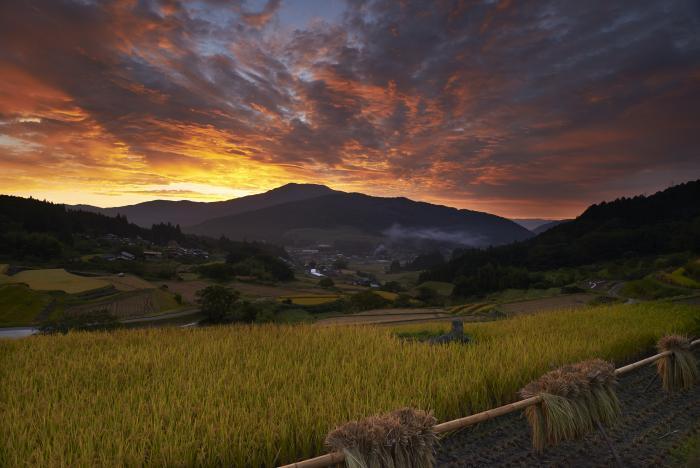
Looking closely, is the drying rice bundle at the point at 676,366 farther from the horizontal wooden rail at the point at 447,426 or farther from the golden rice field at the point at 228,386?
the horizontal wooden rail at the point at 447,426

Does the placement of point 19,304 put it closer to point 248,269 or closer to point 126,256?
point 126,256

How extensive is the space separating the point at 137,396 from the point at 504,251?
10669 centimetres

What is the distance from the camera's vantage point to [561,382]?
477 centimetres

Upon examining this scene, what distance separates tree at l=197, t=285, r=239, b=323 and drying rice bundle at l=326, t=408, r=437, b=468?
39.3m

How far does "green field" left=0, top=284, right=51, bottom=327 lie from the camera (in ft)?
109

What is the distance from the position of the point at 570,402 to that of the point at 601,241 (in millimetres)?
93326

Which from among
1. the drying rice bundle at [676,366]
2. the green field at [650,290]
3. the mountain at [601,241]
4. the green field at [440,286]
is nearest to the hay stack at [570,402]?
the drying rice bundle at [676,366]

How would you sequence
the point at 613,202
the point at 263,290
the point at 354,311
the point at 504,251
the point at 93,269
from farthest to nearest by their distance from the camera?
the point at 613,202 → the point at 504,251 → the point at 263,290 → the point at 354,311 → the point at 93,269

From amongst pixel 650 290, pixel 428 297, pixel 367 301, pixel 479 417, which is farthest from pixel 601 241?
pixel 479 417

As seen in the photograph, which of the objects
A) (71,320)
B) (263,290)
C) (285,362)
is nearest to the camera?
(285,362)

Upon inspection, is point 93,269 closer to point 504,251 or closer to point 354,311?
point 354,311

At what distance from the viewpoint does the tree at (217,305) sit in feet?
133

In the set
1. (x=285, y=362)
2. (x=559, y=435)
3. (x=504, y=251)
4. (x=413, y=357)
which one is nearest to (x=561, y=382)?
(x=559, y=435)

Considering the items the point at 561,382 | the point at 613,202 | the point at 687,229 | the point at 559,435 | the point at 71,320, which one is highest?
the point at 613,202
